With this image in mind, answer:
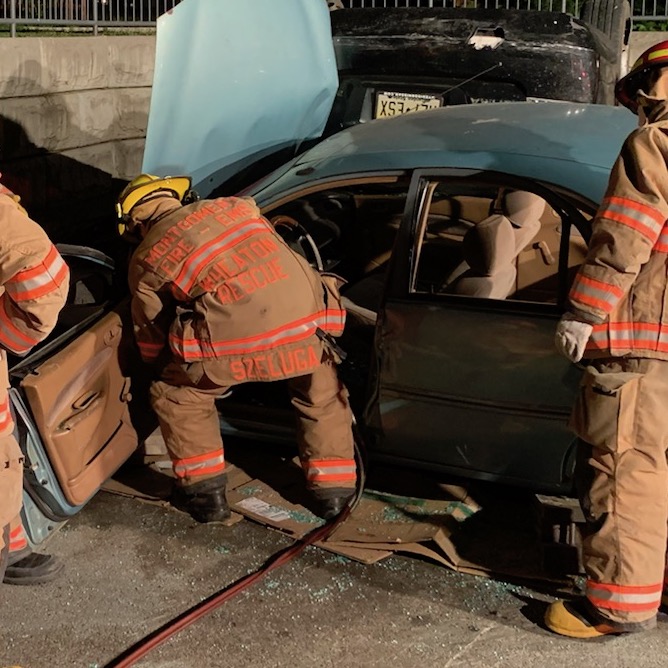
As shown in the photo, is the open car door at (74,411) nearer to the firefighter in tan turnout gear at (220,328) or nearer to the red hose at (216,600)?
the firefighter in tan turnout gear at (220,328)

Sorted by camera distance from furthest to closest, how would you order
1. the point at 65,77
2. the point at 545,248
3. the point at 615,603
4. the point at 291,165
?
the point at 65,77, the point at 291,165, the point at 545,248, the point at 615,603

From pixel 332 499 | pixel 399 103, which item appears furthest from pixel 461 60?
pixel 332 499

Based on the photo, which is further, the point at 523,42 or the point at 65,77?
the point at 65,77

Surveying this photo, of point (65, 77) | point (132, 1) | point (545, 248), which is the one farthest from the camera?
point (132, 1)

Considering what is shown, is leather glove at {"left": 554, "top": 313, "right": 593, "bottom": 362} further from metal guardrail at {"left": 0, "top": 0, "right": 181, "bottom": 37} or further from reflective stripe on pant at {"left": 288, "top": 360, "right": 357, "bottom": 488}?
metal guardrail at {"left": 0, "top": 0, "right": 181, "bottom": 37}

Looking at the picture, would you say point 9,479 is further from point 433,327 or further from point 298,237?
point 298,237

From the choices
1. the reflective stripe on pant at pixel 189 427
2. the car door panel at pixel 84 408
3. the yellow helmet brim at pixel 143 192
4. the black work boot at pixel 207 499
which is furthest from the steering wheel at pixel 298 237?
the black work boot at pixel 207 499

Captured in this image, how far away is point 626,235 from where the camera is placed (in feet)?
9.82

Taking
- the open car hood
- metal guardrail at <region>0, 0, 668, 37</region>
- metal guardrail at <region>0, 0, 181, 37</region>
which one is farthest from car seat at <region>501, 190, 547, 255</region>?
metal guardrail at <region>0, 0, 181, 37</region>

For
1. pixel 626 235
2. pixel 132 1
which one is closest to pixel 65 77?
pixel 132 1

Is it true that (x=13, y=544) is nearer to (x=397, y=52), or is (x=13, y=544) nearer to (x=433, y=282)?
(x=433, y=282)

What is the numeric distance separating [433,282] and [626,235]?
1.50 metres

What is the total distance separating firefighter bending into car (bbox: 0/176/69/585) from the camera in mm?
2822

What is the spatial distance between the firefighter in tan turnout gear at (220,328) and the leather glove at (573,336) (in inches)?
42.2
